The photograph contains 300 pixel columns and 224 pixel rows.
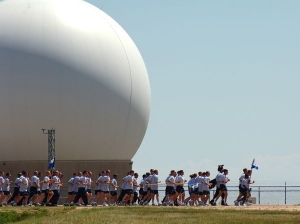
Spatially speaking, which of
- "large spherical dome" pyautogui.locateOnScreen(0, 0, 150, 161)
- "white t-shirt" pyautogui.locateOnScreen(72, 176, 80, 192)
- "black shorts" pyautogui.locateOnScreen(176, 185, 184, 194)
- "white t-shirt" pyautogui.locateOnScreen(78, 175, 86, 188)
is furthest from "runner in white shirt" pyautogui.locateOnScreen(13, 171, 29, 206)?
"black shorts" pyautogui.locateOnScreen(176, 185, 184, 194)

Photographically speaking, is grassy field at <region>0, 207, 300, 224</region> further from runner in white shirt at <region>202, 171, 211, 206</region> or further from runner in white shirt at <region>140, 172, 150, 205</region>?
runner in white shirt at <region>202, 171, 211, 206</region>

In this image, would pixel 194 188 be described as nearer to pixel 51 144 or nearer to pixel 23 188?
pixel 23 188

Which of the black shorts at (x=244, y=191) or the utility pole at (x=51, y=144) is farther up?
the utility pole at (x=51, y=144)

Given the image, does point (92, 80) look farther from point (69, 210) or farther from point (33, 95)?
point (69, 210)

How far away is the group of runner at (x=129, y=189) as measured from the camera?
37781 millimetres

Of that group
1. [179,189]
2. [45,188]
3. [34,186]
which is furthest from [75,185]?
[179,189]

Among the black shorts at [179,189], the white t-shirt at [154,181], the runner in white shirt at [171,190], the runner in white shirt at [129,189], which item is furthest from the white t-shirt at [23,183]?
the black shorts at [179,189]

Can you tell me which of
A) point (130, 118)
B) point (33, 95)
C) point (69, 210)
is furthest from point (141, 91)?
point (69, 210)

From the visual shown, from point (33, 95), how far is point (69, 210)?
1162 centimetres

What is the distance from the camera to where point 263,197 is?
4816 cm

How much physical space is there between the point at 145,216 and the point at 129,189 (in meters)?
10.8

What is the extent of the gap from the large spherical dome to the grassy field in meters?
10.4

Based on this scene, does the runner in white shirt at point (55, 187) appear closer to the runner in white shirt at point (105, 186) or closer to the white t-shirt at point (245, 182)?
the runner in white shirt at point (105, 186)

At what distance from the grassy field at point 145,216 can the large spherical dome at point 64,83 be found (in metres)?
10.4
